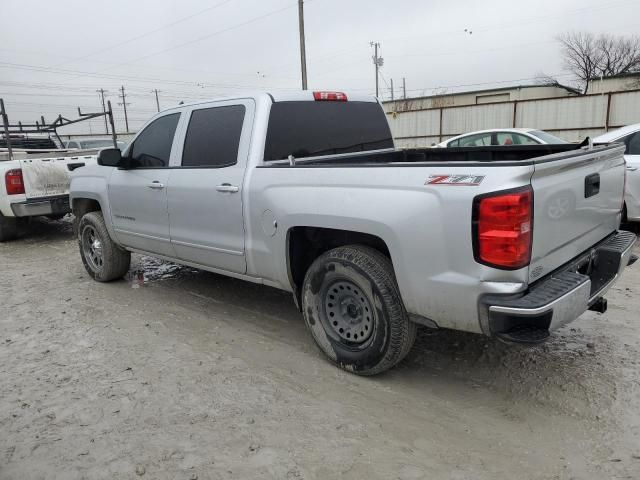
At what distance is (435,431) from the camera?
114 inches

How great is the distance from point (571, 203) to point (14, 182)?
8.17m

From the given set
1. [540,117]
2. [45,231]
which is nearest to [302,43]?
[540,117]

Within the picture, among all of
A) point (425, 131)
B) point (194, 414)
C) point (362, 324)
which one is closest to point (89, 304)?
point (194, 414)

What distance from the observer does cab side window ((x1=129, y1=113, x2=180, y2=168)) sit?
189 inches

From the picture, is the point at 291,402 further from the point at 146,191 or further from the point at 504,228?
the point at 146,191

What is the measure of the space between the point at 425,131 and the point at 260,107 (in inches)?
781

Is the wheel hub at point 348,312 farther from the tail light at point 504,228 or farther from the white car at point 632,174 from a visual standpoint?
the white car at point 632,174

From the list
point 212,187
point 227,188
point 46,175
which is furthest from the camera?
point 46,175

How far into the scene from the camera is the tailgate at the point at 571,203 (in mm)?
2719

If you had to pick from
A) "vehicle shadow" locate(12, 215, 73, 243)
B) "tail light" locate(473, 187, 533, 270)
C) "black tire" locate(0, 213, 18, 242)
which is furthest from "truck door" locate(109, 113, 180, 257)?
"black tire" locate(0, 213, 18, 242)

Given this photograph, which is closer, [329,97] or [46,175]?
[329,97]

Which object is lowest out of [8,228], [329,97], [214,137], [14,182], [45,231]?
[45,231]

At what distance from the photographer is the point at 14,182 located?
26.8 ft

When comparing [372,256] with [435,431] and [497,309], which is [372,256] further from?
[435,431]
